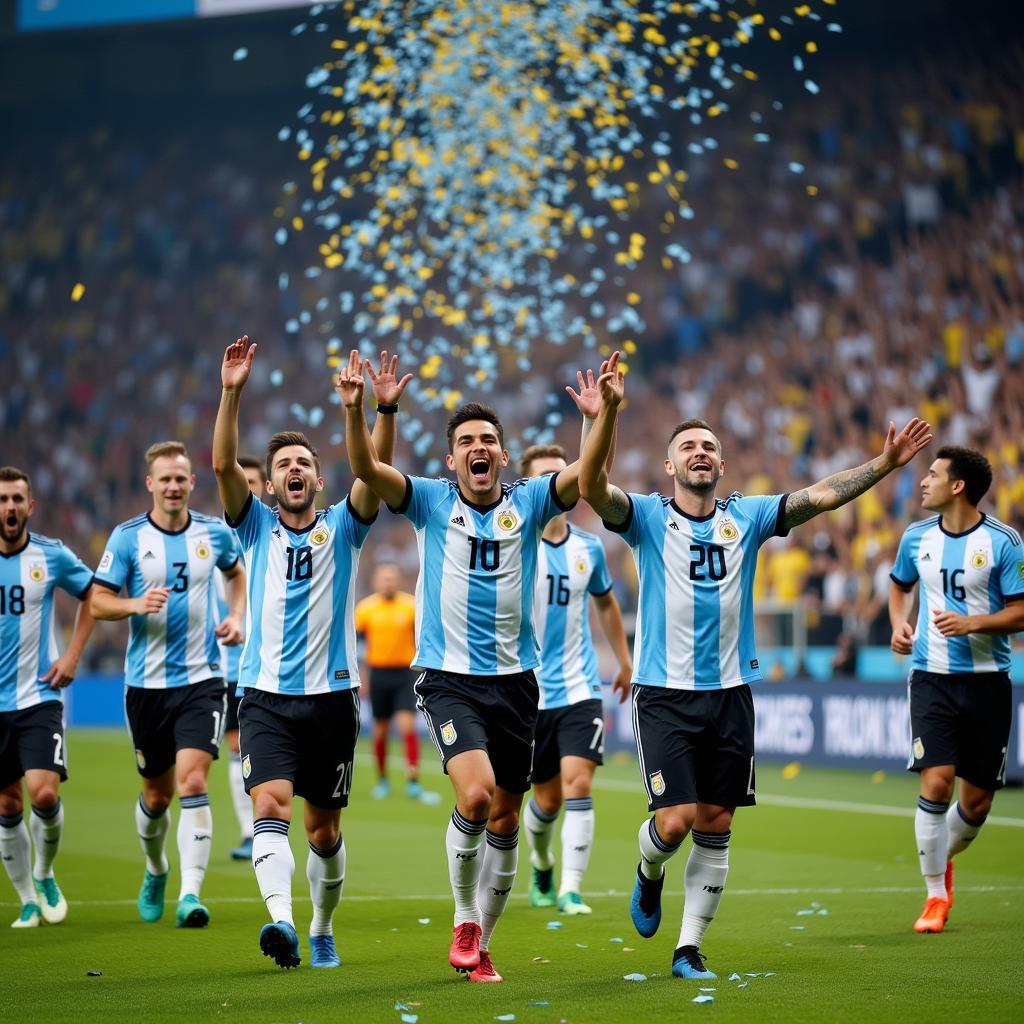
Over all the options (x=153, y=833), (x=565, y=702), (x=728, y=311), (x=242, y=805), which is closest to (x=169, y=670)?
(x=153, y=833)

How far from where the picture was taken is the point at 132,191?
3391cm

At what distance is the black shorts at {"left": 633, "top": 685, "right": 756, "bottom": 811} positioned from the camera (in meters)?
7.11

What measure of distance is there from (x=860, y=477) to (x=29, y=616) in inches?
191

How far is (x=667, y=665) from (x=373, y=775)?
1352cm

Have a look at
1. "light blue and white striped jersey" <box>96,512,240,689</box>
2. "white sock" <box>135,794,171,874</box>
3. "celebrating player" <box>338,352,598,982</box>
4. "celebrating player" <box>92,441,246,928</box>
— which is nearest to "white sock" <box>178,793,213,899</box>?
"celebrating player" <box>92,441,246,928</box>

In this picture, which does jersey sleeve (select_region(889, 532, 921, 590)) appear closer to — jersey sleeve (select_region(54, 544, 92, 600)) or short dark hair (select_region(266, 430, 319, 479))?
short dark hair (select_region(266, 430, 319, 479))

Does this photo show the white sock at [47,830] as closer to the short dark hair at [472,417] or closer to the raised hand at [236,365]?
the raised hand at [236,365]

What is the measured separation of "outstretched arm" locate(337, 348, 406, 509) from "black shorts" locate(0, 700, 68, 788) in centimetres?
295

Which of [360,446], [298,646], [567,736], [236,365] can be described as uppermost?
[236,365]

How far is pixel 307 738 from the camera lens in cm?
743

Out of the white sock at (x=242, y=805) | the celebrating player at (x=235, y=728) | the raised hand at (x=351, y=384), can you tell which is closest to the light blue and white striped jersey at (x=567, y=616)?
the celebrating player at (x=235, y=728)

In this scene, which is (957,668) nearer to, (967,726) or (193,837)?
(967,726)

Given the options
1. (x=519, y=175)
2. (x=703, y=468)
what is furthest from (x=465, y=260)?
(x=703, y=468)

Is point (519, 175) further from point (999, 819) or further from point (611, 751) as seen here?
point (999, 819)
